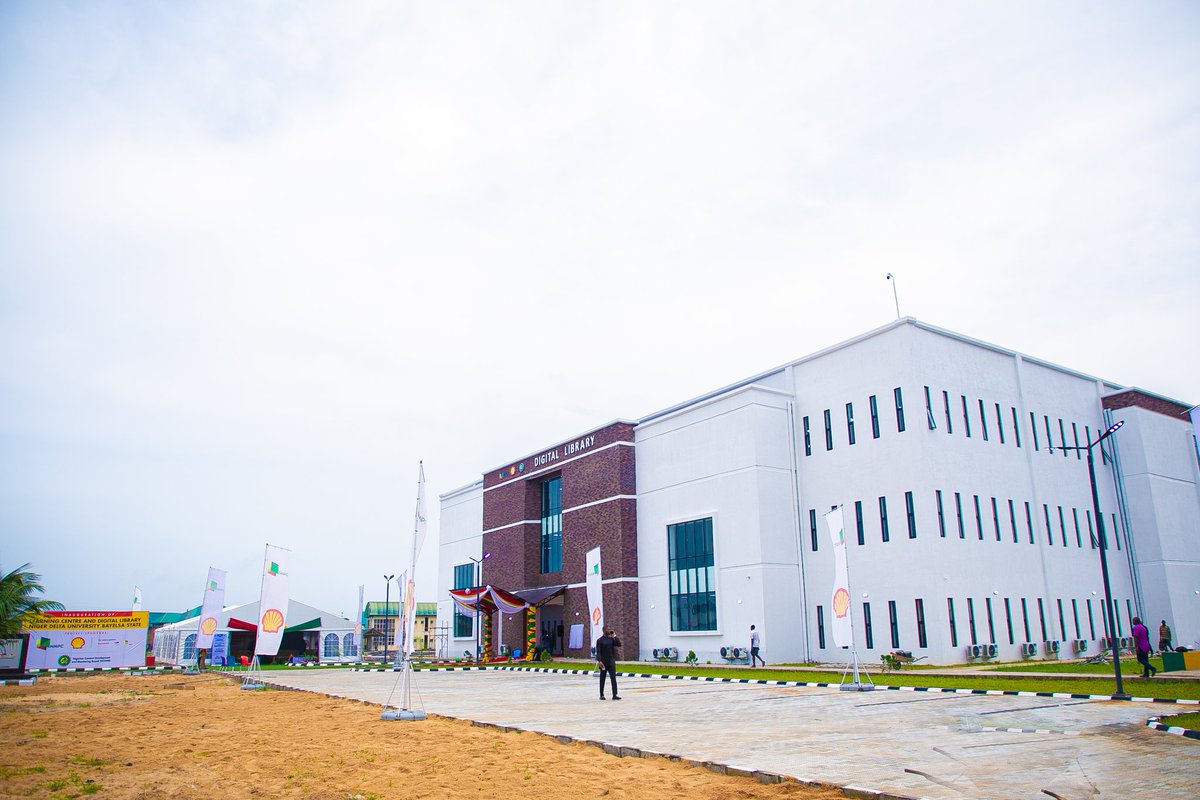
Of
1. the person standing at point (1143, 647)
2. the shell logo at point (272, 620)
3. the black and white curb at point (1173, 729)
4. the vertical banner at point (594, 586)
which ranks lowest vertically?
the black and white curb at point (1173, 729)

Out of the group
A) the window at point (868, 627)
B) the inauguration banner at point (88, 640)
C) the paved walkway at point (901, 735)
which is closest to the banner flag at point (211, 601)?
the inauguration banner at point (88, 640)

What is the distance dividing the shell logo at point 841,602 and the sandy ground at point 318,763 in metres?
11.8

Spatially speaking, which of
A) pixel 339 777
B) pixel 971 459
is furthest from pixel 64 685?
pixel 971 459

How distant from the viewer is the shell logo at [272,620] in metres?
24.8

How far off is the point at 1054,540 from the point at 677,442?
17912mm

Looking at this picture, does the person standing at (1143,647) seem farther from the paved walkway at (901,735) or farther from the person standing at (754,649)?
the person standing at (754,649)

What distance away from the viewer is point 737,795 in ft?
26.7

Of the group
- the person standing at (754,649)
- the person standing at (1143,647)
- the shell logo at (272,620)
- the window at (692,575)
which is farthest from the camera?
the window at (692,575)

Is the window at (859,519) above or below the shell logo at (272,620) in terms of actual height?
above

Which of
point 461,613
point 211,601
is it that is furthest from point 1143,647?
point 461,613

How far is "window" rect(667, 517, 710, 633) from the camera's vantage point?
3756 cm

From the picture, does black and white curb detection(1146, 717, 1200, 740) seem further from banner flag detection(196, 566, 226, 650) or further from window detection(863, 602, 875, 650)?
banner flag detection(196, 566, 226, 650)

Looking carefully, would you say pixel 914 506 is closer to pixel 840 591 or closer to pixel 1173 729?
pixel 840 591

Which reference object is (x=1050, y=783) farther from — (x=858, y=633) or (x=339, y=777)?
(x=858, y=633)
